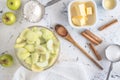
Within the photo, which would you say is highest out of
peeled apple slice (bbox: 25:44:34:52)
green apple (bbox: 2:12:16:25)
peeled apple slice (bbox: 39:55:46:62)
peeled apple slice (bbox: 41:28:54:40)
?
green apple (bbox: 2:12:16:25)

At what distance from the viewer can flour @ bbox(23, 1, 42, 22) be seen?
0.93 m

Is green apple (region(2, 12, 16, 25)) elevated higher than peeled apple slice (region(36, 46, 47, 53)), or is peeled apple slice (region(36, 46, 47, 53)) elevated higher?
green apple (region(2, 12, 16, 25))

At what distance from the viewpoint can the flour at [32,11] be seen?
93cm

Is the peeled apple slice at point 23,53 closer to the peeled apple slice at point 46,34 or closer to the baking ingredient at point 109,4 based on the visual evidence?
the peeled apple slice at point 46,34

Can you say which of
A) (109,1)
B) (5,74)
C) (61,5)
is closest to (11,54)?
(5,74)

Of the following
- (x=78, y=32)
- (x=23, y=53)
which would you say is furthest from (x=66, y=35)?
(x=23, y=53)

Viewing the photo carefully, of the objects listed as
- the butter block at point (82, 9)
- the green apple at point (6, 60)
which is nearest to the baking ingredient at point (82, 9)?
the butter block at point (82, 9)

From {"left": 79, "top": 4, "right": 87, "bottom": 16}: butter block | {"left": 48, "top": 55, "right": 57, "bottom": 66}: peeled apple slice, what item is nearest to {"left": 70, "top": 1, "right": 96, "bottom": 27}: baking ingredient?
{"left": 79, "top": 4, "right": 87, "bottom": 16}: butter block

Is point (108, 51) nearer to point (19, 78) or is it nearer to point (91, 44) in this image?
point (91, 44)

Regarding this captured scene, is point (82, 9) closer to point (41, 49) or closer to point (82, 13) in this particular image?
point (82, 13)

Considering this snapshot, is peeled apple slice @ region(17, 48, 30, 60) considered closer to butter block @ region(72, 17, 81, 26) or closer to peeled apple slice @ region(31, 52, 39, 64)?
peeled apple slice @ region(31, 52, 39, 64)

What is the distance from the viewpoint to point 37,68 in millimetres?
886

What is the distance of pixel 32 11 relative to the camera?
3.05 feet

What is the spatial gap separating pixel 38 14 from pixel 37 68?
0.15 metres
